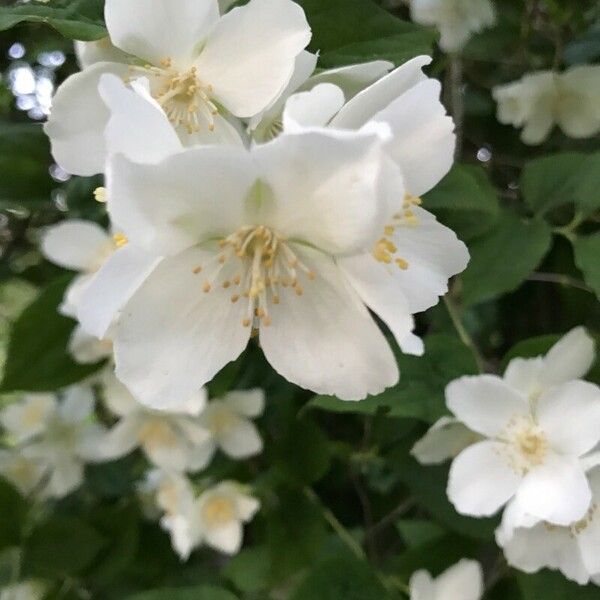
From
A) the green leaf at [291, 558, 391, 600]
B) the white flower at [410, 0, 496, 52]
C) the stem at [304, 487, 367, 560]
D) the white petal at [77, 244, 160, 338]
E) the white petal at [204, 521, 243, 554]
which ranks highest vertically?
the white petal at [77, 244, 160, 338]

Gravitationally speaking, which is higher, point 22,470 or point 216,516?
point 216,516

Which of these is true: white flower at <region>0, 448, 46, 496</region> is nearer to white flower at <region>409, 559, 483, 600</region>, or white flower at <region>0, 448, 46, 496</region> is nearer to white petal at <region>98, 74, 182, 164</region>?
white flower at <region>409, 559, 483, 600</region>

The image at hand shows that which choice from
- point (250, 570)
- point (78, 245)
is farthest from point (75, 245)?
point (250, 570)

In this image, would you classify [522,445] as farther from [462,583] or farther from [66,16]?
[66,16]

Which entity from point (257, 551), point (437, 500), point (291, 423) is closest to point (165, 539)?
point (257, 551)

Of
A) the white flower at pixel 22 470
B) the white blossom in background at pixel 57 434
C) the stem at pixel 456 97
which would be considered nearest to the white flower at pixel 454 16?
the stem at pixel 456 97

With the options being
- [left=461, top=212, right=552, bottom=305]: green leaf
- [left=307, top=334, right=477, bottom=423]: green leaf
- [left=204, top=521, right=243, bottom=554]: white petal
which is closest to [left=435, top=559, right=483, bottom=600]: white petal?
[left=307, top=334, right=477, bottom=423]: green leaf

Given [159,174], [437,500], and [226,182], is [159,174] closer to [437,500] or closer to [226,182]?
→ [226,182]
